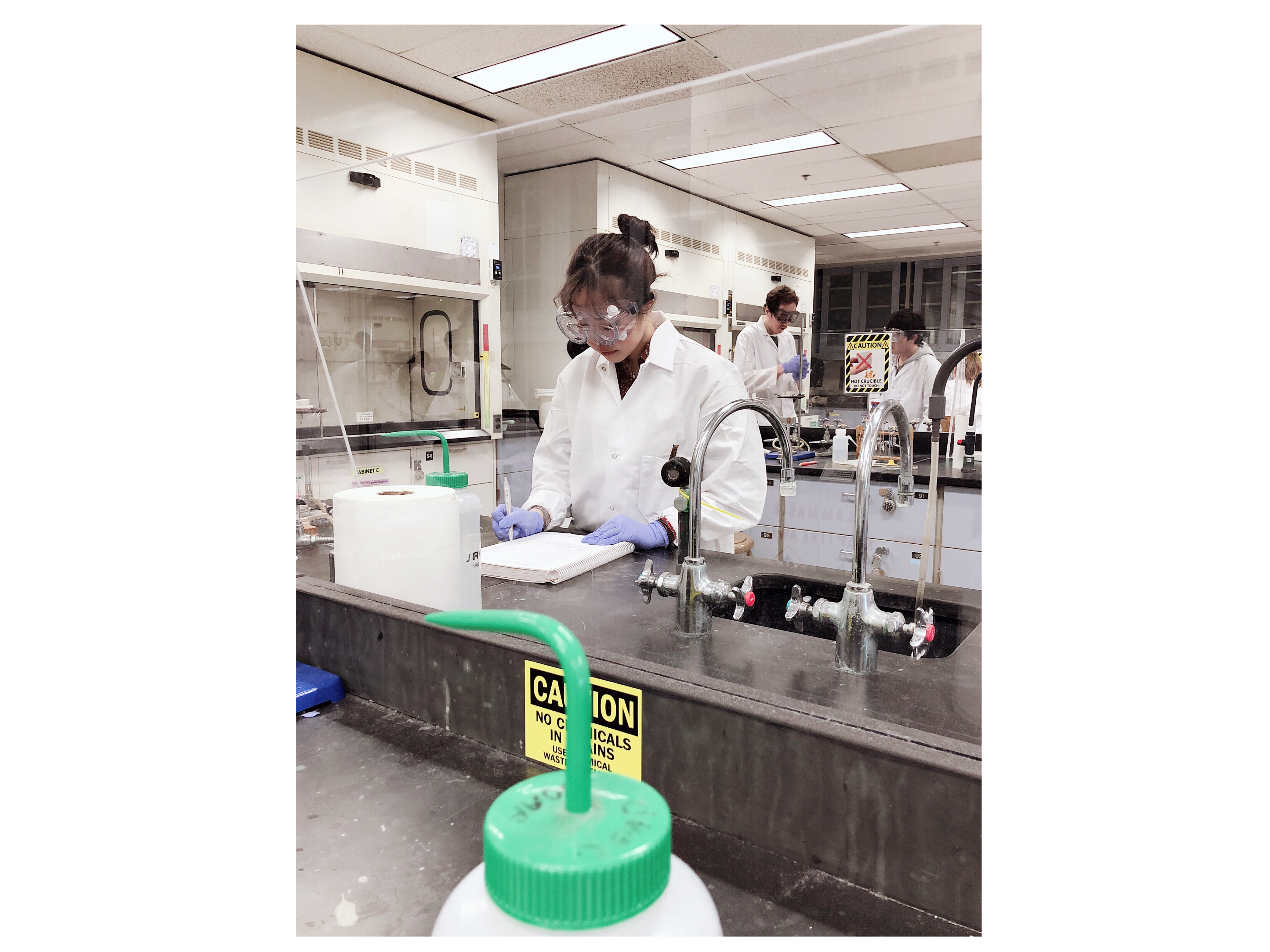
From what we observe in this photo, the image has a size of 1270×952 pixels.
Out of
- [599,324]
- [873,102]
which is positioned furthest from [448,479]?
[873,102]

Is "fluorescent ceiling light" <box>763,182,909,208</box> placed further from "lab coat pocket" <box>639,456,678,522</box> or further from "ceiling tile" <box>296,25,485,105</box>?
"ceiling tile" <box>296,25,485,105</box>

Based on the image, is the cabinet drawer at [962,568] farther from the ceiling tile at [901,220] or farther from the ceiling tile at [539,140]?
the ceiling tile at [539,140]

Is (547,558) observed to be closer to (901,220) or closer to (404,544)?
(404,544)

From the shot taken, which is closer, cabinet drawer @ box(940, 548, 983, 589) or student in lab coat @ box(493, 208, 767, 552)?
cabinet drawer @ box(940, 548, 983, 589)

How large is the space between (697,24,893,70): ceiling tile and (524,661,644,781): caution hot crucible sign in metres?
0.77

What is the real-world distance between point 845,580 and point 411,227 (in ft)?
3.77

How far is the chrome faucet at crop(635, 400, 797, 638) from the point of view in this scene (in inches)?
39.0

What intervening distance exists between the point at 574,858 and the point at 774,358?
A: 33.9 inches

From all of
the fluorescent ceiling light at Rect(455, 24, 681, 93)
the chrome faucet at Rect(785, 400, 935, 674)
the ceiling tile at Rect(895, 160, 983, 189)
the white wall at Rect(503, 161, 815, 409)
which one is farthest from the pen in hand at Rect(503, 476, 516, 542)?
the ceiling tile at Rect(895, 160, 983, 189)

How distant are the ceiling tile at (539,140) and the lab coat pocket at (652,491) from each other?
499 millimetres

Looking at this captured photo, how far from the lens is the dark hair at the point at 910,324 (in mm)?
950

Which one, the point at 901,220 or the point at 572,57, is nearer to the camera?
the point at 901,220

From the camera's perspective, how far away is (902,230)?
2.95ft

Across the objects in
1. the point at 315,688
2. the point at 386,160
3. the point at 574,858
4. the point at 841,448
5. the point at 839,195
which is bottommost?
the point at 315,688
